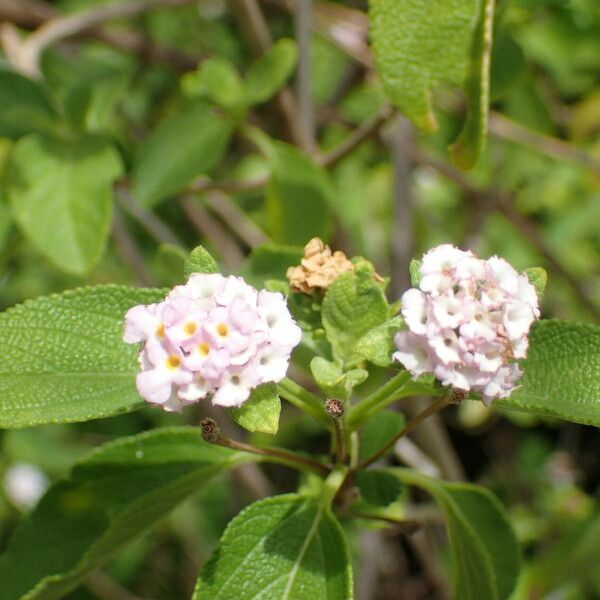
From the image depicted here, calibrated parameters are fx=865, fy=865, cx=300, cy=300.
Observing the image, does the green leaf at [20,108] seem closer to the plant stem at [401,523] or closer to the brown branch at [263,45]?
the brown branch at [263,45]

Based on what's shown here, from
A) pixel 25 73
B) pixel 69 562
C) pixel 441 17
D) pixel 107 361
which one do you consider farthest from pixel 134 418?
pixel 441 17

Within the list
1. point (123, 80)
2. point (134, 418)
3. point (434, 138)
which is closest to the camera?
point (123, 80)

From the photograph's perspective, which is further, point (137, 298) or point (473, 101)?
point (473, 101)

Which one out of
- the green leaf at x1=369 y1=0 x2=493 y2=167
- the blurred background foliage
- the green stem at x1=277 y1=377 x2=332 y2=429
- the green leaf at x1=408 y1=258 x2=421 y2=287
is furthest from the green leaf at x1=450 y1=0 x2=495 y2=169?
the green stem at x1=277 y1=377 x2=332 y2=429

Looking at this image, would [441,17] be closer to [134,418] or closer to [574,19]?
[574,19]

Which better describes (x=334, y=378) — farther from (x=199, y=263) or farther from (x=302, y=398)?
(x=199, y=263)

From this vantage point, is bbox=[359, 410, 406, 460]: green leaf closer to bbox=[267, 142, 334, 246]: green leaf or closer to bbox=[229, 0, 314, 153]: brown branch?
bbox=[267, 142, 334, 246]: green leaf
